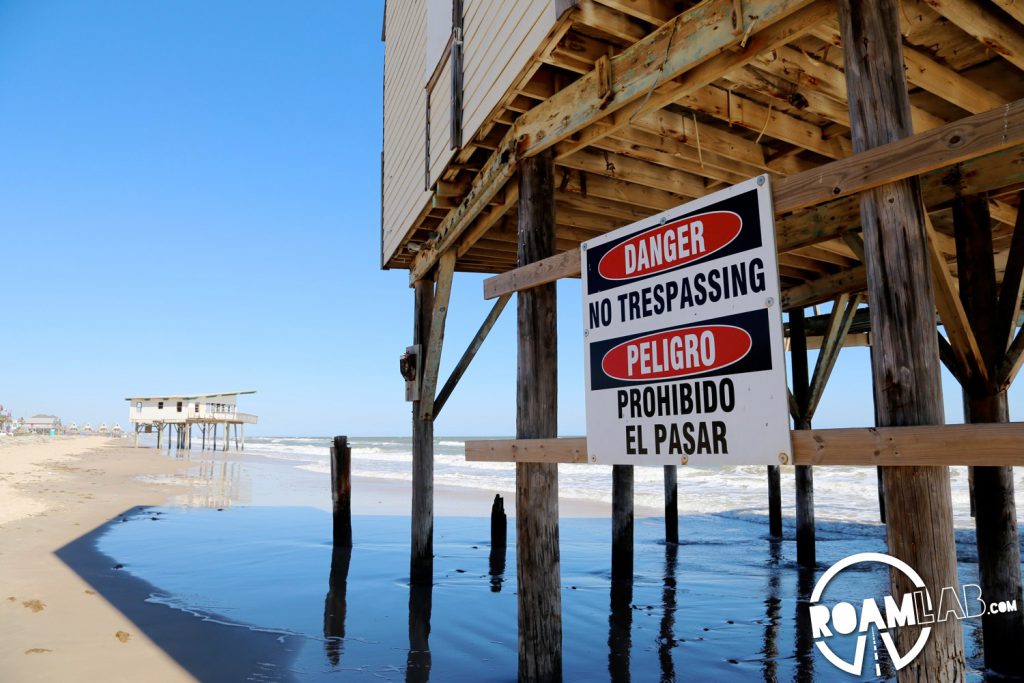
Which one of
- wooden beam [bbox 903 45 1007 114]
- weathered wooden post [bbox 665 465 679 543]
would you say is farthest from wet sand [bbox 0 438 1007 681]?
wooden beam [bbox 903 45 1007 114]

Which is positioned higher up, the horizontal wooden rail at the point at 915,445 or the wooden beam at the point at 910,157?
the wooden beam at the point at 910,157

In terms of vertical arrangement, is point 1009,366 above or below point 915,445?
above

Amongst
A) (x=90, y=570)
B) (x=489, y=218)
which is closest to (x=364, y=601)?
(x=90, y=570)

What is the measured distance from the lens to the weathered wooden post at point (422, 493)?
784cm

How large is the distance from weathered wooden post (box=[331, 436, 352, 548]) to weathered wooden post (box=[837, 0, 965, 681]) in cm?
879

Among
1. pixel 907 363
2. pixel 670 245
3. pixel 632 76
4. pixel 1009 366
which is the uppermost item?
pixel 632 76

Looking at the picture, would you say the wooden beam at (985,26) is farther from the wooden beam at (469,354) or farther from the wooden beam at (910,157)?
the wooden beam at (469,354)

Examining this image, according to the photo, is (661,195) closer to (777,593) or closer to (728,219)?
(728,219)

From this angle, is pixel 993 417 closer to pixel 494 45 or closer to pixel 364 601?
pixel 494 45

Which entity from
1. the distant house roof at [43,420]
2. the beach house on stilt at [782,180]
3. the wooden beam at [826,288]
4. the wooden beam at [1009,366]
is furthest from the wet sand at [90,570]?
the distant house roof at [43,420]

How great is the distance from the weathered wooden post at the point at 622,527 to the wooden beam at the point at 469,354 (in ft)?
7.43

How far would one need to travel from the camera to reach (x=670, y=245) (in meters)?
3.13

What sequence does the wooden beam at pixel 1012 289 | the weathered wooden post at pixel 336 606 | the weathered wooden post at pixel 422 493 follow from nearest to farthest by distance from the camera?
1. the wooden beam at pixel 1012 289
2. the weathered wooden post at pixel 336 606
3. the weathered wooden post at pixel 422 493

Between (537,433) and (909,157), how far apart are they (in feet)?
9.32
